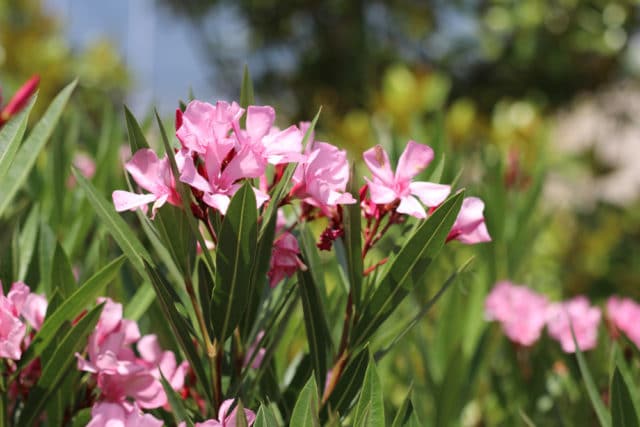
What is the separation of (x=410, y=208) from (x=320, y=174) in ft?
0.19

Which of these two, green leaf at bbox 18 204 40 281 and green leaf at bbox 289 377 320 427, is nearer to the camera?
green leaf at bbox 289 377 320 427

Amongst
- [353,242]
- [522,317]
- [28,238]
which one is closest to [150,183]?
[353,242]

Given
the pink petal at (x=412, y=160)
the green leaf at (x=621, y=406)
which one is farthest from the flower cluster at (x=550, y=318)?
the pink petal at (x=412, y=160)

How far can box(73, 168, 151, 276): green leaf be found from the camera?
0.43m

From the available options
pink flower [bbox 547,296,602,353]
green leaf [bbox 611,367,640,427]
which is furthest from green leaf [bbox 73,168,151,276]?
pink flower [bbox 547,296,602,353]

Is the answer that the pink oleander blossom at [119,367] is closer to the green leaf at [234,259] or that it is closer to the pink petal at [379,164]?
the green leaf at [234,259]

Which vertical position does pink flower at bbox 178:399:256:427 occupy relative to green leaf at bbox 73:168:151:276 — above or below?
below

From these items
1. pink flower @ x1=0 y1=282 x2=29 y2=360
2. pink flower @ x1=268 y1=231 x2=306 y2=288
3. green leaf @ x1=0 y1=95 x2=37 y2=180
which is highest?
green leaf @ x1=0 y1=95 x2=37 y2=180

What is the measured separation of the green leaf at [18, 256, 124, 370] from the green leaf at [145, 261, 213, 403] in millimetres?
58

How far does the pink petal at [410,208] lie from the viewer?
42 cm

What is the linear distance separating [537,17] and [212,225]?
3.43 metres

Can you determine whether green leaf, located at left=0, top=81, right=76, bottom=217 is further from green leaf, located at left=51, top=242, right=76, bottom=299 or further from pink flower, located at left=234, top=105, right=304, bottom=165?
pink flower, located at left=234, top=105, right=304, bottom=165

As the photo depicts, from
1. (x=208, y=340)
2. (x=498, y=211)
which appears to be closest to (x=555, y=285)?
(x=498, y=211)

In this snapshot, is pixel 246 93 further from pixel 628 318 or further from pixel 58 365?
pixel 628 318
